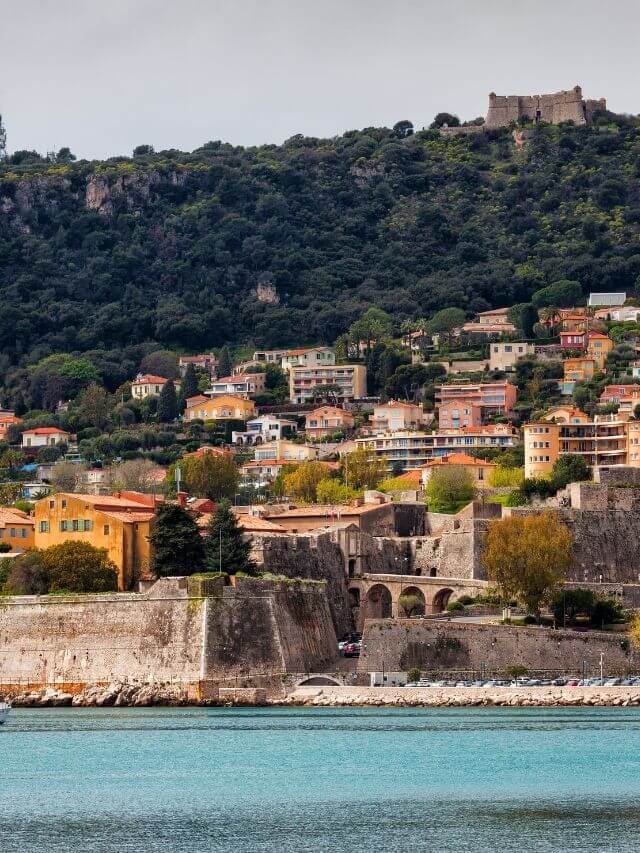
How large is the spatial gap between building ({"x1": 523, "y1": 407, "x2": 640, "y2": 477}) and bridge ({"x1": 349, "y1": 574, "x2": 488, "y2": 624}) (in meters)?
16.6

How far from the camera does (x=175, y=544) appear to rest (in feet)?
248

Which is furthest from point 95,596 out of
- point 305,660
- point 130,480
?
point 130,480

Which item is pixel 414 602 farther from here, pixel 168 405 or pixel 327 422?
pixel 168 405

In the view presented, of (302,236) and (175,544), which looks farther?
(302,236)

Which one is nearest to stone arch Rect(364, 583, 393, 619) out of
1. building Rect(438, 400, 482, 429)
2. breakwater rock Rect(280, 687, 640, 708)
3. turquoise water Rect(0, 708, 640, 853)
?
breakwater rock Rect(280, 687, 640, 708)

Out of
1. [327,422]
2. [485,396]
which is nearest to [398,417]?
[485,396]

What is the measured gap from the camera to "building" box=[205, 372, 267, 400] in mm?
144000

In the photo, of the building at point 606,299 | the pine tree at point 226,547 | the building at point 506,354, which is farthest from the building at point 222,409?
the pine tree at point 226,547

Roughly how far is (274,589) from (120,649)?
5.37 meters

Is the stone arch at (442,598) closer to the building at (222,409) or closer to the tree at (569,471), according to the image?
the tree at (569,471)

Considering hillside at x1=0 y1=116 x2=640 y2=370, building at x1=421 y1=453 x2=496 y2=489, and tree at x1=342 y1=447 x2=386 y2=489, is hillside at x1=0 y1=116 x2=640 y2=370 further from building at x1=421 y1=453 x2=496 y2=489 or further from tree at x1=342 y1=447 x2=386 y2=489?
building at x1=421 y1=453 x2=496 y2=489

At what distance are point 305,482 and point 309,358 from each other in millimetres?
41434

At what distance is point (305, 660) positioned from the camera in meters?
74.3

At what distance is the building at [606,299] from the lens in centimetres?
15038
